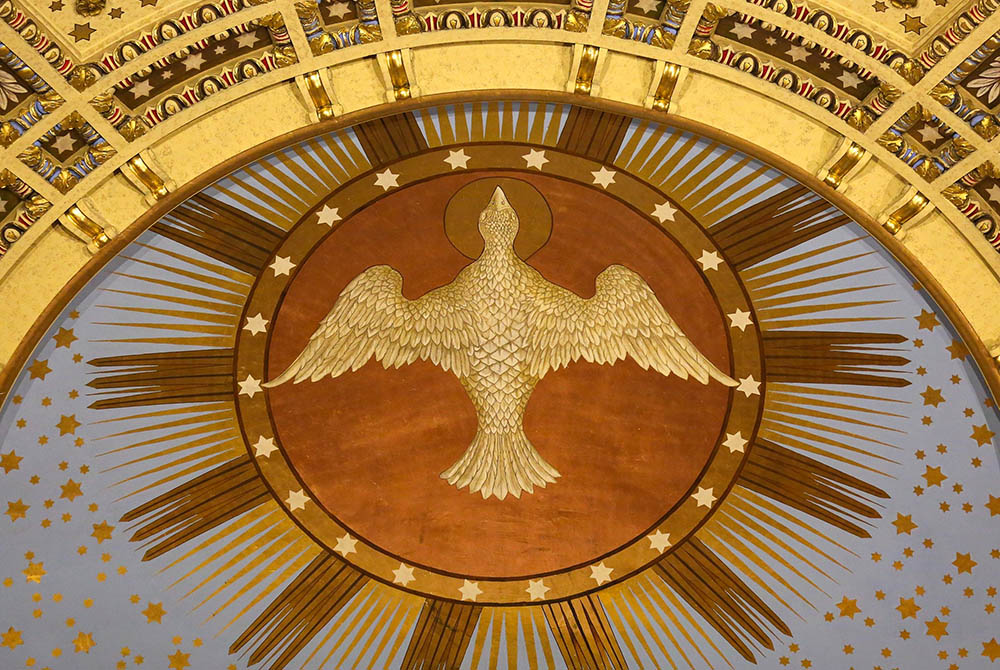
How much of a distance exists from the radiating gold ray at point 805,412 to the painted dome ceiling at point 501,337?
0.20ft

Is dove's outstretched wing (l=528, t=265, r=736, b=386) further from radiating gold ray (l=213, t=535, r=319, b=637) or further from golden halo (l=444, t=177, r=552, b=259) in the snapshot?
radiating gold ray (l=213, t=535, r=319, b=637)

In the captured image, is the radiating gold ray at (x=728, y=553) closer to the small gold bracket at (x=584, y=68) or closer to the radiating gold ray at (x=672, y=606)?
the radiating gold ray at (x=672, y=606)

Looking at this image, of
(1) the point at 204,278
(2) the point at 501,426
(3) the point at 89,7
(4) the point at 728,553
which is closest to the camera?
(3) the point at 89,7

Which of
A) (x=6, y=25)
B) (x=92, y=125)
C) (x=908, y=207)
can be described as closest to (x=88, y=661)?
(x=92, y=125)

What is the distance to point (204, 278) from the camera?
10031 mm

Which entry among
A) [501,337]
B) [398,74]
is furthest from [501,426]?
[398,74]

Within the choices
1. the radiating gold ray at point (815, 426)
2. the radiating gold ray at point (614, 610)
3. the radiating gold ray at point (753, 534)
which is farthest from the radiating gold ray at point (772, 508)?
the radiating gold ray at point (614, 610)

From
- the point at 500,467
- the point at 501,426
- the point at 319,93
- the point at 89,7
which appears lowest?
the point at 500,467

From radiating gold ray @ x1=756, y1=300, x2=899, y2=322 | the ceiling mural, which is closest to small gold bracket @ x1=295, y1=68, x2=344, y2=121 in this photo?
the ceiling mural

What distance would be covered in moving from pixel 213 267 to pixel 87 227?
1152 mm

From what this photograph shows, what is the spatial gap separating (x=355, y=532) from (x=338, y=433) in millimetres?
1016

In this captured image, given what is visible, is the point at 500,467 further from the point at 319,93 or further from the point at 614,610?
the point at 319,93

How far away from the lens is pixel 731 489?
10500 millimetres

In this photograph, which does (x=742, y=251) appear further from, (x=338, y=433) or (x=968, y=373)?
(x=338, y=433)
